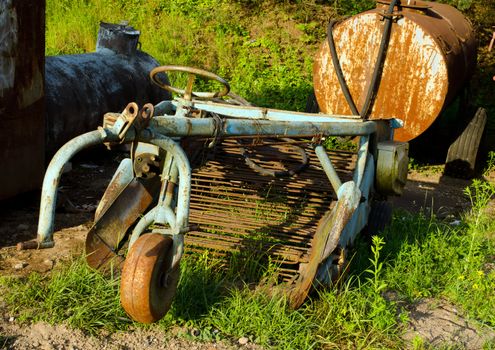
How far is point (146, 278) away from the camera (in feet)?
10.6

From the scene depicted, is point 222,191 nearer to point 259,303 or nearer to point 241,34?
point 259,303

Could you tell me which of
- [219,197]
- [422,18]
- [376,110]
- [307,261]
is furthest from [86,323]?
[422,18]

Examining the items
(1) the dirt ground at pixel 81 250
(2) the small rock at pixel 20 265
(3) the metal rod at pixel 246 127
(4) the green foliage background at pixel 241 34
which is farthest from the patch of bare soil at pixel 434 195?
(2) the small rock at pixel 20 265

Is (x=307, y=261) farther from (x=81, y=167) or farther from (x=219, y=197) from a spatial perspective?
(x=81, y=167)

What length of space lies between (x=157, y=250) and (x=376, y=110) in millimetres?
4587

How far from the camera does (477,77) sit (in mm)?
10922

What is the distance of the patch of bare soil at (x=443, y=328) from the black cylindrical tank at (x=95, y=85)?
3.34m

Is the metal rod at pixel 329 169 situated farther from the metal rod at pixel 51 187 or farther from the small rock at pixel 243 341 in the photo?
the metal rod at pixel 51 187

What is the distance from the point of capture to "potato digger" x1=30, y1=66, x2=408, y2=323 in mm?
3262

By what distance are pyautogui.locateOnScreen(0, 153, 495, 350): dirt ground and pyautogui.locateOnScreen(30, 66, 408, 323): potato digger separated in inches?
18.3

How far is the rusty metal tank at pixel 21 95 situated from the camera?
195 inches

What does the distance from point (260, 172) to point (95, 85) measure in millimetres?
2221

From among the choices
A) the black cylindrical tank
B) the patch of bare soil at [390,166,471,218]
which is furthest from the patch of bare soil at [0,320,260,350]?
the patch of bare soil at [390,166,471,218]

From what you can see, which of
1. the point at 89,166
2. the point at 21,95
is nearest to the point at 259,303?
the point at 21,95
